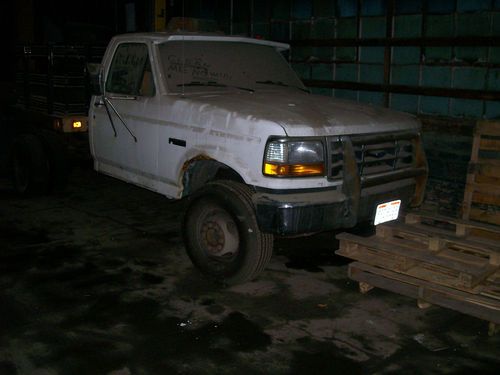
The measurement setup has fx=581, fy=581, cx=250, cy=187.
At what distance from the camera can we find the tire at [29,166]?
24.9 feet

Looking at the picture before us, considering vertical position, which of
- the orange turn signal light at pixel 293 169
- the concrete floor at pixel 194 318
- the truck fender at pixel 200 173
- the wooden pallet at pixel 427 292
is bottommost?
the concrete floor at pixel 194 318

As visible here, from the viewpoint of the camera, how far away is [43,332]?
13.6 ft

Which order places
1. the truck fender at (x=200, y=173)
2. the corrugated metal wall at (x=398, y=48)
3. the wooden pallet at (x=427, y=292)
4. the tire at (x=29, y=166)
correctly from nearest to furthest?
the wooden pallet at (x=427, y=292)
the truck fender at (x=200, y=173)
the corrugated metal wall at (x=398, y=48)
the tire at (x=29, y=166)

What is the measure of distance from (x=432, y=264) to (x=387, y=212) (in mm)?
659

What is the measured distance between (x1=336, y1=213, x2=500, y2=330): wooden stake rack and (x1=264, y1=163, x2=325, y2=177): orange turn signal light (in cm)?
78

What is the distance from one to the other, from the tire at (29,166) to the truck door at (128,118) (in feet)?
4.59

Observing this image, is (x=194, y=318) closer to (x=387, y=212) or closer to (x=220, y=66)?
(x=387, y=212)

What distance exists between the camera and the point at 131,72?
5996mm

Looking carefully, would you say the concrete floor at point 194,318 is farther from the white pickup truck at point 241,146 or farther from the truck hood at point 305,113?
the truck hood at point 305,113

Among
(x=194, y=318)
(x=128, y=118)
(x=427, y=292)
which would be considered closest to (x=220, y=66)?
(x=128, y=118)

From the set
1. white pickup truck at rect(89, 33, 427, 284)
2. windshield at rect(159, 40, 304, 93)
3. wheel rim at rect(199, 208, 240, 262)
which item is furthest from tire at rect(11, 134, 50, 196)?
wheel rim at rect(199, 208, 240, 262)

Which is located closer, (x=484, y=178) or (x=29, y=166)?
(x=484, y=178)

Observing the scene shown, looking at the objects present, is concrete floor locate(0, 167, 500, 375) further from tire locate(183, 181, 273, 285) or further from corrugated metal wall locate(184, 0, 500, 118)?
corrugated metal wall locate(184, 0, 500, 118)

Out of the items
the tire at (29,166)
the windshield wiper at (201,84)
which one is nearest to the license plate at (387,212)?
the windshield wiper at (201,84)
